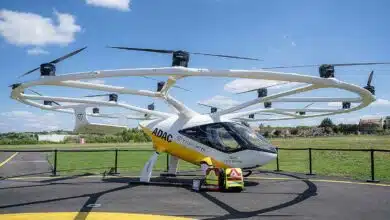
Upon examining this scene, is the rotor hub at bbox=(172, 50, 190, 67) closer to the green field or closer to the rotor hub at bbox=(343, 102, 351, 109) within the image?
the green field

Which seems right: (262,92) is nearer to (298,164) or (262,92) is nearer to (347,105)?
(347,105)

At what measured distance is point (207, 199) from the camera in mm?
12227

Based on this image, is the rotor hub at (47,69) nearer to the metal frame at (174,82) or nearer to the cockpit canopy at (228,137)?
the metal frame at (174,82)

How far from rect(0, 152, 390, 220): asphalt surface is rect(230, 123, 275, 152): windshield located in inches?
62.9

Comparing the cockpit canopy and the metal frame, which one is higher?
the metal frame

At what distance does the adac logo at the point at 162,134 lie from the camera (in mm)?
17406

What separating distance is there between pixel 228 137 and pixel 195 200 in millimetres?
4724

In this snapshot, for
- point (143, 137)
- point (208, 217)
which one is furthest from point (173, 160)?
point (143, 137)

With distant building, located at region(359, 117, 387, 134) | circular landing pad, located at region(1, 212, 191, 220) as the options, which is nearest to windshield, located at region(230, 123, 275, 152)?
circular landing pad, located at region(1, 212, 191, 220)

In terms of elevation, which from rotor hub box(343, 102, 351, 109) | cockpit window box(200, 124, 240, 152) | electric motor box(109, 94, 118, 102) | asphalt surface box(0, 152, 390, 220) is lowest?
asphalt surface box(0, 152, 390, 220)

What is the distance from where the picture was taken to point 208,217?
31.1ft

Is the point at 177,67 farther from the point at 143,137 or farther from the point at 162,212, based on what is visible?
the point at 143,137

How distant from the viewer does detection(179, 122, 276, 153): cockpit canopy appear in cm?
1590

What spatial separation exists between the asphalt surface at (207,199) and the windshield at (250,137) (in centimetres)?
160
